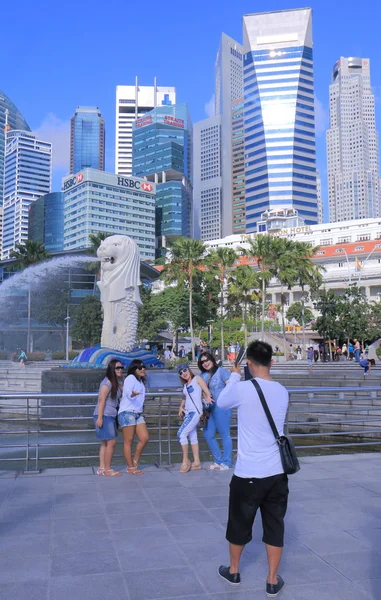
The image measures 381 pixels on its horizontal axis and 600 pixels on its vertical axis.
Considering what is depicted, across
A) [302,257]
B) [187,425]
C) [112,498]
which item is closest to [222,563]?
[112,498]

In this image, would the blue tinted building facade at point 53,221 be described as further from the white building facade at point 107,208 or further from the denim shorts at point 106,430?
the denim shorts at point 106,430

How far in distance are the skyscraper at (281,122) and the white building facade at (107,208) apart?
34.7 metres

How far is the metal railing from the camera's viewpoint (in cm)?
871

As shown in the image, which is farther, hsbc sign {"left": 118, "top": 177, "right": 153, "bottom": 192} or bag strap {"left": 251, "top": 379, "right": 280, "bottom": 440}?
hsbc sign {"left": 118, "top": 177, "right": 153, "bottom": 192}

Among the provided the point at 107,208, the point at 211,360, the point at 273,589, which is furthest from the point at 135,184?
the point at 273,589

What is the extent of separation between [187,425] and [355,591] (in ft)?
13.5

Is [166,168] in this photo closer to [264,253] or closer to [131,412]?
[264,253]

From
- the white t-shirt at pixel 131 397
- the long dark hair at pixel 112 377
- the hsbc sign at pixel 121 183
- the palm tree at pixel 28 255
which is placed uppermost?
the hsbc sign at pixel 121 183

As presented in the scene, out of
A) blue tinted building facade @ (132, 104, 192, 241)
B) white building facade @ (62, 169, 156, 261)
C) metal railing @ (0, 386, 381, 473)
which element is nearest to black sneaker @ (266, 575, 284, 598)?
metal railing @ (0, 386, 381, 473)

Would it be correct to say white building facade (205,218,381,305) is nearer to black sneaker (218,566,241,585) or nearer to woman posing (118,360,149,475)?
woman posing (118,360,149,475)

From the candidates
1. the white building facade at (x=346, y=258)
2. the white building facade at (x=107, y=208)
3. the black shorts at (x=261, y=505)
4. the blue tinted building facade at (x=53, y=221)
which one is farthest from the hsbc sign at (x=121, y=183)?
the black shorts at (x=261, y=505)

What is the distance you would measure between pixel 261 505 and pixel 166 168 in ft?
606

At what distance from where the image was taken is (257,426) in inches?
148

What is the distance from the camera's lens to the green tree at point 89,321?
5272 centimetres
